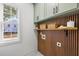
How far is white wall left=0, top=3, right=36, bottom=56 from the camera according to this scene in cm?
117

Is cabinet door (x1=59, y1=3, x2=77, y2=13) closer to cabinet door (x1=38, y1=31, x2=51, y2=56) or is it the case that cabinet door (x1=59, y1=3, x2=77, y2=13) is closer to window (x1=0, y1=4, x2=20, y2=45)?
cabinet door (x1=38, y1=31, x2=51, y2=56)

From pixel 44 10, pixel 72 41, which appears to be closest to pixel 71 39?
pixel 72 41

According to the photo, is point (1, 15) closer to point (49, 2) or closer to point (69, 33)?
point (49, 2)

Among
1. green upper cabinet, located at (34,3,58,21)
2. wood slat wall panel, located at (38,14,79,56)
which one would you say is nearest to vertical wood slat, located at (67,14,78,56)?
wood slat wall panel, located at (38,14,79,56)

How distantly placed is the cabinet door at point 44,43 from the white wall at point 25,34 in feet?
0.36

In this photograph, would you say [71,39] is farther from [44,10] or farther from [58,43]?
[44,10]

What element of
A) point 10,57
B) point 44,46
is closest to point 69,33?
point 44,46

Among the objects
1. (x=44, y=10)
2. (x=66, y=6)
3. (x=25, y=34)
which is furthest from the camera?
(x=44, y=10)

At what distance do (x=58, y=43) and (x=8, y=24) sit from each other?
2.03 feet

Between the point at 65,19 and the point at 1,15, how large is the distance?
2.32 ft

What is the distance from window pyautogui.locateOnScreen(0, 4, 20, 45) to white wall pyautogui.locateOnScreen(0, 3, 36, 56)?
0.19 ft

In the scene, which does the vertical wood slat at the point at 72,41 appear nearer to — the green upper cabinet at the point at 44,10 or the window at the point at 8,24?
the green upper cabinet at the point at 44,10

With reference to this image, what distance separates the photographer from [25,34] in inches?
47.7

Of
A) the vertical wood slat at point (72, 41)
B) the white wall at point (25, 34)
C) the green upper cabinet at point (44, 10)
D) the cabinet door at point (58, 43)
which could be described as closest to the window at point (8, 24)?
the white wall at point (25, 34)
